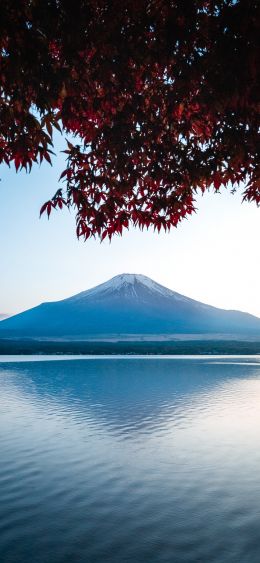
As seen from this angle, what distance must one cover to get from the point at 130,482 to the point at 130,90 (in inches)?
239

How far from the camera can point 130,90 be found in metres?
5.22

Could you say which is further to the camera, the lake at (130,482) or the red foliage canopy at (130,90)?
the lake at (130,482)

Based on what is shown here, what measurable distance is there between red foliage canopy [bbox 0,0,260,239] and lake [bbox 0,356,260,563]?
3.74 meters

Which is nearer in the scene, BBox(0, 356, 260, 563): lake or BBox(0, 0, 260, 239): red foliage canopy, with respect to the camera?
BBox(0, 0, 260, 239): red foliage canopy

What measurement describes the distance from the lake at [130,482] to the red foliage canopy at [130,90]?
374 centimetres

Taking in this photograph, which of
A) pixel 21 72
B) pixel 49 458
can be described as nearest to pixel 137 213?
pixel 21 72

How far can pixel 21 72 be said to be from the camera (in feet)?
13.9

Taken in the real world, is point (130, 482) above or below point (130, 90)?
below

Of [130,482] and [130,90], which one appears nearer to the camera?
[130,90]

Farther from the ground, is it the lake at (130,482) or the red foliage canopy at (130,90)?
the red foliage canopy at (130,90)

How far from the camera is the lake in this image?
17.3 feet

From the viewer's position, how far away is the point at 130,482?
787 centimetres

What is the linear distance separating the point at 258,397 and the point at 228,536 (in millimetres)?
13995

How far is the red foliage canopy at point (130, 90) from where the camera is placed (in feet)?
14.0
